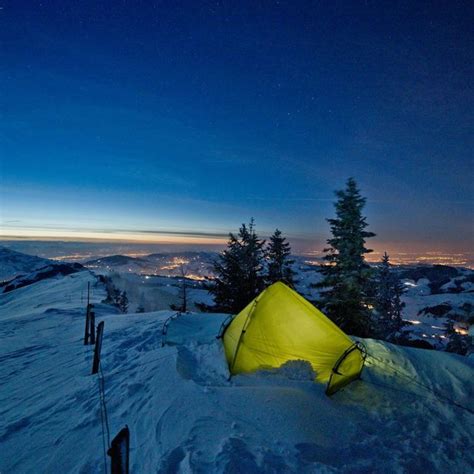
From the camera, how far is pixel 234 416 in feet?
17.5

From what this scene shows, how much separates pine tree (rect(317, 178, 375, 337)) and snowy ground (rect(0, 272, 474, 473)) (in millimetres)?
9556

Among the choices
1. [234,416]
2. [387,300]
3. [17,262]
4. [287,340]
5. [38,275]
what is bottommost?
[17,262]

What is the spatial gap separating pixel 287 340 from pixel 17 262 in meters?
163

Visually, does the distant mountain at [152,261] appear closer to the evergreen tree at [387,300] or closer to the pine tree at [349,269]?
the evergreen tree at [387,300]

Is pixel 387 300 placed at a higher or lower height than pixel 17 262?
higher

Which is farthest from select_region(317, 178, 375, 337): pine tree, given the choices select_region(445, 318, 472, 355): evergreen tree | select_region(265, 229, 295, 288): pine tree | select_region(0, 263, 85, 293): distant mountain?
select_region(0, 263, 85, 293): distant mountain

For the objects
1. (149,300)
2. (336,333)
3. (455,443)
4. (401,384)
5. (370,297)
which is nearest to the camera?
(455,443)

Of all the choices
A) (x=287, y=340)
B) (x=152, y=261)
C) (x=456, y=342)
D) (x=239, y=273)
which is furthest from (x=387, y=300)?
(x=152, y=261)

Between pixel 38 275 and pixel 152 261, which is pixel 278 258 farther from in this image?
pixel 152 261

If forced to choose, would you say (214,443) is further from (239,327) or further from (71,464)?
(239,327)

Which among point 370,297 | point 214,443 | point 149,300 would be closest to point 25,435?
point 214,443

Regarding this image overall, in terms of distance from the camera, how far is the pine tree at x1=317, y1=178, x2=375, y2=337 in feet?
61.4

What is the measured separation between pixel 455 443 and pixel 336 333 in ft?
10.7

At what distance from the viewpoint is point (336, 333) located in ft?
26.0
